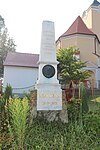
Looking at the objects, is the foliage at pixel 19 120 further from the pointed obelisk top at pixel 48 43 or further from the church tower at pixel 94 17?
the church tower at pixel 94 17

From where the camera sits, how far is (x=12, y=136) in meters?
4.76

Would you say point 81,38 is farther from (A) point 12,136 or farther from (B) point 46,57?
(A) point 12,136

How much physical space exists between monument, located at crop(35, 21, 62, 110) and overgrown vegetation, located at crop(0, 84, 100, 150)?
69cm

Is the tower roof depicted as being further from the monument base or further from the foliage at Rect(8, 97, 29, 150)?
the foliage at Rect(8, 97, 29, 150)

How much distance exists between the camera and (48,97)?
7.68 meters

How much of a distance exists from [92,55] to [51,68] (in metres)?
21.0

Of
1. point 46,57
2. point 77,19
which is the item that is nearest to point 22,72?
point 77,19

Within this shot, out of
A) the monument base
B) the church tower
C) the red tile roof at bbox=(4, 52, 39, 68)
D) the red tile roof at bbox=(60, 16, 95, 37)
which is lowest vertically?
the monument base

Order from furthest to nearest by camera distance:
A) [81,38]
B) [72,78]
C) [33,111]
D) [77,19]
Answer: [77,19] < [81,38] < [72,78] < [33,111]

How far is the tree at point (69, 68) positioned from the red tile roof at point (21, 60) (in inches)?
213

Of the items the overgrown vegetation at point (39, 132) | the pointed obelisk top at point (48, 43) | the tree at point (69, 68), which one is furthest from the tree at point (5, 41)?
the overgrown vegetation at point (39, 132)

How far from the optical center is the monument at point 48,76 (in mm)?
7633

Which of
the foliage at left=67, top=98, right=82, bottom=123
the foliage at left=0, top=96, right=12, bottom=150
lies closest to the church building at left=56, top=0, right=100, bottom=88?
the foliage at left=67, top=98, right=82, bottom=123

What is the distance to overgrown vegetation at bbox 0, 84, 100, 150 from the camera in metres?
4.47
